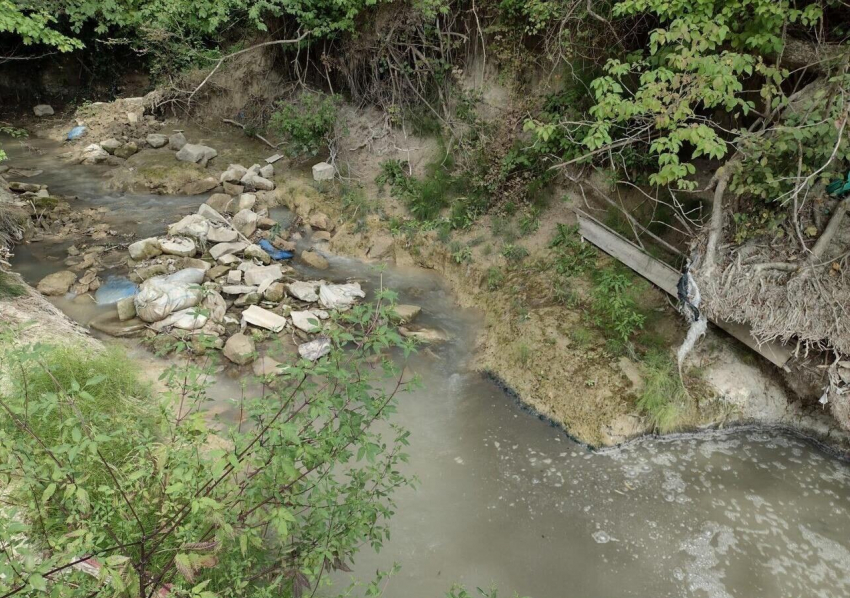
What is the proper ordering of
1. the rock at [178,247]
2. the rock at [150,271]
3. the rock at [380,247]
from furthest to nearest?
the rock at [380,247]
the rock at [178,247]
the rock at [150,271]

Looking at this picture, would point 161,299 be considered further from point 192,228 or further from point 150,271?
point 192,228

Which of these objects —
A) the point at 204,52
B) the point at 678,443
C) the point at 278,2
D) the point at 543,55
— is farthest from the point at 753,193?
the point at 204,52

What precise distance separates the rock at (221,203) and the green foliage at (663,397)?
640 cm

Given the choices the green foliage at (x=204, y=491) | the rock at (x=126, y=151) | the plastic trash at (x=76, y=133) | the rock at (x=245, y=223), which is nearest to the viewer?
the green foliage at (x=204, y=491)

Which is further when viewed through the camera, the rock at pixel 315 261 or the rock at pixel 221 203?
the rock at pixel 221 203

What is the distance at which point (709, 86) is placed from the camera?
4.20 m

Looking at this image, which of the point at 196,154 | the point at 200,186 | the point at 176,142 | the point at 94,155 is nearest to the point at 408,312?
the point at 200,186

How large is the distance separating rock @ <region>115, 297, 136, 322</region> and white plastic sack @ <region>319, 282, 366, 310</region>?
6.72ft

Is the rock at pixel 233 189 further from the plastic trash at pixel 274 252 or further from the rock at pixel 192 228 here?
the plastic trash at pixel 274 252

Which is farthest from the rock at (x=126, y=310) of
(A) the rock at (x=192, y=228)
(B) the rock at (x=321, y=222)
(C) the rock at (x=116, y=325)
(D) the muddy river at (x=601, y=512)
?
(B) the rock at (x=321, y=222)

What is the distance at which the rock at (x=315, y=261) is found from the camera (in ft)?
22.8

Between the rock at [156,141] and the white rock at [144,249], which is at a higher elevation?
the rock at [156,141]

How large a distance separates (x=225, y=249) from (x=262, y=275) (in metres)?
0.86

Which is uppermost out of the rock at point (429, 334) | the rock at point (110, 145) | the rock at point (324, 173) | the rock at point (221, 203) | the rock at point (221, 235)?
the rock at point (324, 173)
